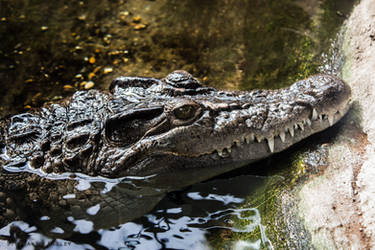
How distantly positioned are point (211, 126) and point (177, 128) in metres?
0.27

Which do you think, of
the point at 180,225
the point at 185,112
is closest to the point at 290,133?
the point at 185,112

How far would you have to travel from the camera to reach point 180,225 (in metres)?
2.95

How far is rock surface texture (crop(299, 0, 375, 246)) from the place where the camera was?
8.00 feet

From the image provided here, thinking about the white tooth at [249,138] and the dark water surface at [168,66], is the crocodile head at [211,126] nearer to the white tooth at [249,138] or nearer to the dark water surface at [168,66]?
the white tooth at [249,138]

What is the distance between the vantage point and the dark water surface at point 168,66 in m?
2.91

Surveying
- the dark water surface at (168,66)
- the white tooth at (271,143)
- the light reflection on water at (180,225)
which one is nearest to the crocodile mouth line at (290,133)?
the white tooth at (271,143)

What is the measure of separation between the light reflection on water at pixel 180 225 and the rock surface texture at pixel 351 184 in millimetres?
390

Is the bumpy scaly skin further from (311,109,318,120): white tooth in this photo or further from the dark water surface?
the dark water surface

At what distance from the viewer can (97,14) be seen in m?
5.34

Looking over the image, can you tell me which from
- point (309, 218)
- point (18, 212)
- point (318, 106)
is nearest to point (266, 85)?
point (318, 106)

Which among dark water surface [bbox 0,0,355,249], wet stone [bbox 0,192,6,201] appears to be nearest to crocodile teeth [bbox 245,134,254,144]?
dark water surface [bbox 0,0,355,249]

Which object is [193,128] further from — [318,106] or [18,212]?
[18,212]

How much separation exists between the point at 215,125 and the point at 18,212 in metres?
1.73

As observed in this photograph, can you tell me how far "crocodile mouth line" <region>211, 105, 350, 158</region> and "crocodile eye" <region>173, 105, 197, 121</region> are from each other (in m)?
0.35
